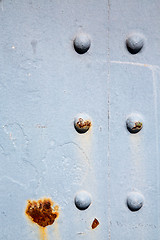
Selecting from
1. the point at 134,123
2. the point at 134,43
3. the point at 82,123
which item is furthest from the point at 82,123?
the point at 134,43

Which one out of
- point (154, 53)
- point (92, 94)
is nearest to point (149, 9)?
point (154, 53)

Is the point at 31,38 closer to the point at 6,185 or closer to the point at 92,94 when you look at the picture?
the point at 92,94

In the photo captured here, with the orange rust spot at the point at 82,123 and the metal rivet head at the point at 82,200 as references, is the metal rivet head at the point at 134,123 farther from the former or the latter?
the metal rivet head at the point at 82,200

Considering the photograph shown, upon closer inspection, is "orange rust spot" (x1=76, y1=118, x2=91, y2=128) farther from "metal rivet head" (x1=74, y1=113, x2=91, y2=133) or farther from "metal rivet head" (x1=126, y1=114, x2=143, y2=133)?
"metal rivet head" (x1=126, y1=114, x2=143, y2=133)

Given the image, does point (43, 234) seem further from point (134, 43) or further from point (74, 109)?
point (134, 43)

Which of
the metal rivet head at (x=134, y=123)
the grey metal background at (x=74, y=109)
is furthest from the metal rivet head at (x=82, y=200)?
the metal rivet head at (x=134, y=123)
